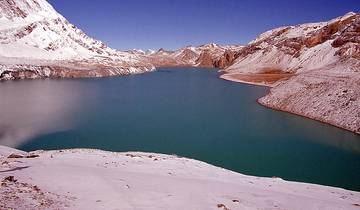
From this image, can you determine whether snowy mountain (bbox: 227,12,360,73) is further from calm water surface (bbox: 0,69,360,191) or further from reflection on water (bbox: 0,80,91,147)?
reflection on water (bbox: 0,80,91,147)

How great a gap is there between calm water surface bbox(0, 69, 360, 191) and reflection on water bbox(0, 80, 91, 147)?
10cm

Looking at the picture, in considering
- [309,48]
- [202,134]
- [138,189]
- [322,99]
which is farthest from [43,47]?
[138,189]

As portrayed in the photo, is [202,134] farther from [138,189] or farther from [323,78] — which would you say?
[323,78]

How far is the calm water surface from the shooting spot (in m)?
29.8

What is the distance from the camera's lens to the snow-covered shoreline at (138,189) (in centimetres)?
1113

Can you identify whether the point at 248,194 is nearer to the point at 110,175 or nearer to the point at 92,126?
the point at 110,175

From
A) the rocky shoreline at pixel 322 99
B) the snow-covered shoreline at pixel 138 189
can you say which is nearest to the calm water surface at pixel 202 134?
the rocky shoreline at pixel 322 99

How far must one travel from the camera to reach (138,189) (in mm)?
13109

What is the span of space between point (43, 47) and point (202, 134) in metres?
116

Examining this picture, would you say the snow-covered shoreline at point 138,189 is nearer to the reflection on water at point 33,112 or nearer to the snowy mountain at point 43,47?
the reflection on water at point 33,112

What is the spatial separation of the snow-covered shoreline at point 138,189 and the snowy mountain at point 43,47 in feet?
298

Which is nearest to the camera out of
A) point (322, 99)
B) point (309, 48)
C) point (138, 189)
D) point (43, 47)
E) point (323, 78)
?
point (138, 189)

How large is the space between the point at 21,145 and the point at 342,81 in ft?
138

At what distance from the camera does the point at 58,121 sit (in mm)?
44344
